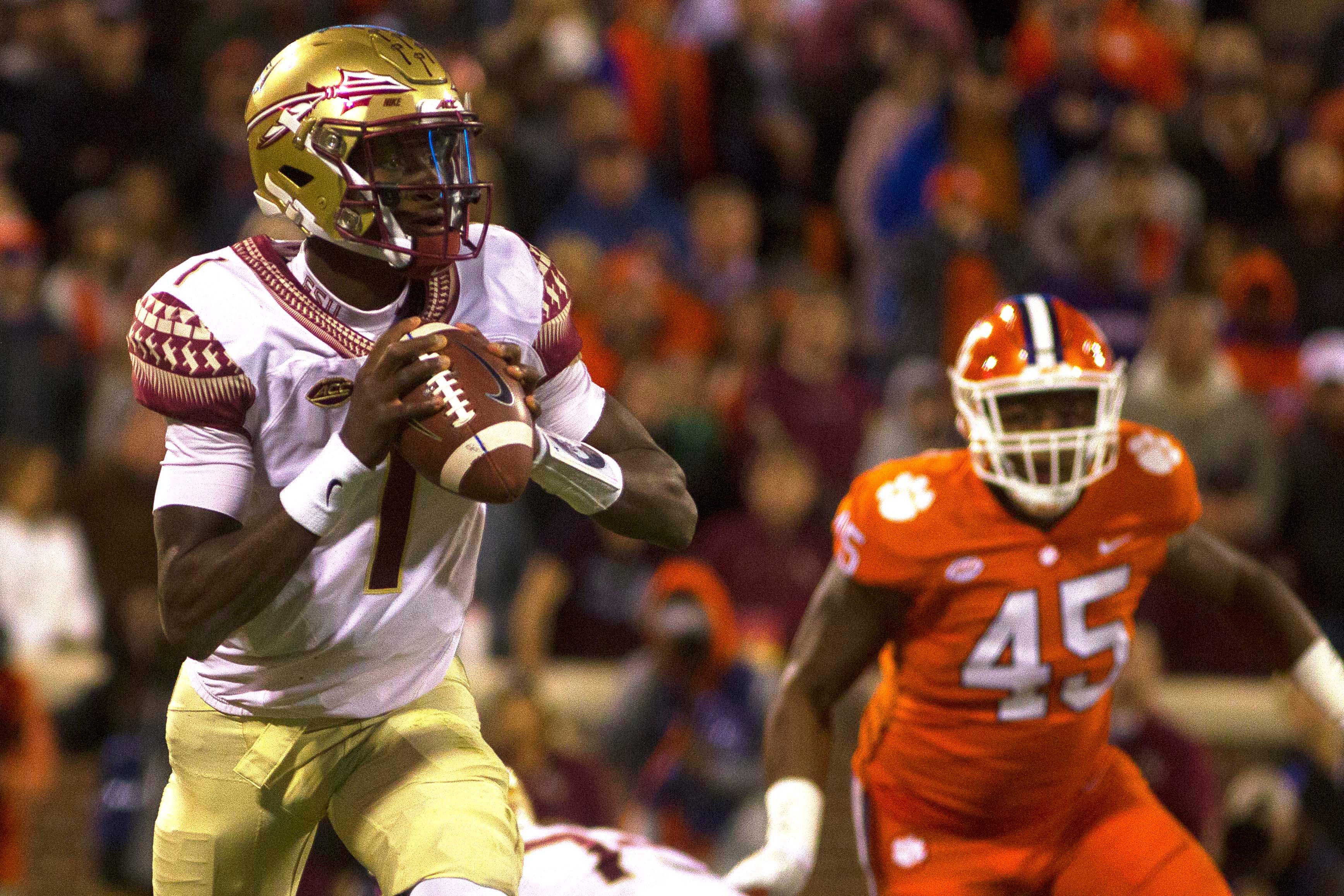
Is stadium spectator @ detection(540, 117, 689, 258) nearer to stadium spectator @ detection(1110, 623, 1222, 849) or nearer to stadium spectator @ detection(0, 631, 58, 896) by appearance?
stadium spectator @ detection(0, 631, 58, 896)

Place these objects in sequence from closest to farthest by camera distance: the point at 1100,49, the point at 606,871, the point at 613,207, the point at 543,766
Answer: the point at 606,871
the point at 543,766
the point at 613,207
the point at 1100,49

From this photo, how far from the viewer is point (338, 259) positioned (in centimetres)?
296

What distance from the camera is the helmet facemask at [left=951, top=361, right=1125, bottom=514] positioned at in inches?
147

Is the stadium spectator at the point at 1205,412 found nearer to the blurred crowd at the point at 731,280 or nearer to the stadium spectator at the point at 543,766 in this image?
the blurred crowd at the point at 731,280

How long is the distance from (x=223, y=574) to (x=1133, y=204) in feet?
18.6

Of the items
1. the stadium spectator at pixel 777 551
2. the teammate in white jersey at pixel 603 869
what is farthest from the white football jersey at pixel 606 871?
the stadium spectator at pixel 777 551

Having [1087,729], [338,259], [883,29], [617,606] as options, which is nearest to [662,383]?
[617,606]

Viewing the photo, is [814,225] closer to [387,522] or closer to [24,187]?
[24,187]

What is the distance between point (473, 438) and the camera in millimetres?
2637

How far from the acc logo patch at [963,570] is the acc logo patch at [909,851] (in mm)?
552

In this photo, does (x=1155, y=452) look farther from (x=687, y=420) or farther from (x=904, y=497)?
(x=687, y=420)

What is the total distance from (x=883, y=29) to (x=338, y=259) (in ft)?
19.8

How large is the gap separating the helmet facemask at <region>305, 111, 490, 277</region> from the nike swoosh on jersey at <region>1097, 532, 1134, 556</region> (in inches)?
60.7

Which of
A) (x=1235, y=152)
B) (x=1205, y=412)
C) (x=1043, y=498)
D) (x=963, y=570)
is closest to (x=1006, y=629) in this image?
(x=963, y=570)
